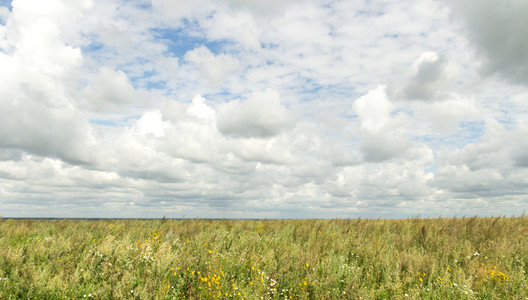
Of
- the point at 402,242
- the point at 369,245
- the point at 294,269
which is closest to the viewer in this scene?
the point at 294,269

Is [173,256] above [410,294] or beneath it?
above

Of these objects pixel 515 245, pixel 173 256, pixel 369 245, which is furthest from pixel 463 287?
pixel 173 256

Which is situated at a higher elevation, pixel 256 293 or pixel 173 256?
pixel 173 256

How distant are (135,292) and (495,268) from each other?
9.88m

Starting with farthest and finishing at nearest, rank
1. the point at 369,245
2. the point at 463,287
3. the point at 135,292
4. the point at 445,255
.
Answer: the point at 369,245 → the point at 445,255 → the point at 463,287 → the point at 135,292

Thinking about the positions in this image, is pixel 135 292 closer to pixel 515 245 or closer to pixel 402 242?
pixel 402 242

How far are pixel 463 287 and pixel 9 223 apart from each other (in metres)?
19.7

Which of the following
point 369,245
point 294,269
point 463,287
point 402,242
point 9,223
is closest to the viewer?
point 463,287

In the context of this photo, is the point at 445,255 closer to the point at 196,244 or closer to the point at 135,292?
the point at 196,244

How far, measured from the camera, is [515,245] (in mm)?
10781

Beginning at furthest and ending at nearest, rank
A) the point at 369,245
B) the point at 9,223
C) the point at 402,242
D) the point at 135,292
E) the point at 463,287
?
the point at 9,223
the point at 402,242
the point at 369,245
the point at 463,287
the point at 135,292

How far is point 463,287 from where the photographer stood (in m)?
7.63

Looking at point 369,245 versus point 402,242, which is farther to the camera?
point 402,242

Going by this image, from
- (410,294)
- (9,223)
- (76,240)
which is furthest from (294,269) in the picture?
(9,223)
